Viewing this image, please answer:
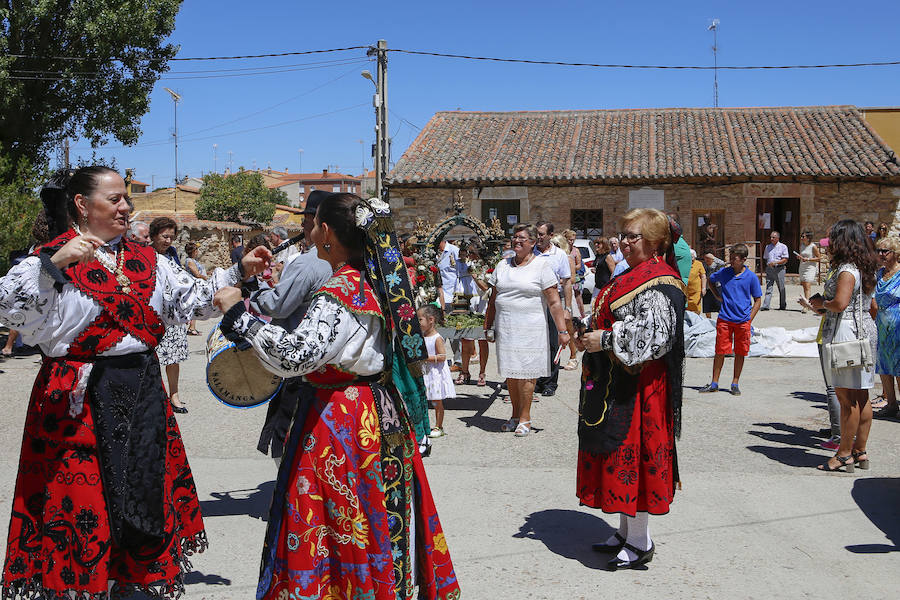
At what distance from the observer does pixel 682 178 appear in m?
A: 21.9

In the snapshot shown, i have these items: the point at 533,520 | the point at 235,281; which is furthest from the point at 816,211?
the point at 235,281

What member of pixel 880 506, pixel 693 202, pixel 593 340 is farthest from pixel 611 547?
pixel 693 202

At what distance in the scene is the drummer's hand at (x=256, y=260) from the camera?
3299mm

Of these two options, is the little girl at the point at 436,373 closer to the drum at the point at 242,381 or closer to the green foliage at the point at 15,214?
the drum at the point at 242,381

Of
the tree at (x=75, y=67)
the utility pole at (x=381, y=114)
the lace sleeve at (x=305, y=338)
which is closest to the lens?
the lace sleeve at (x=305, y=338)

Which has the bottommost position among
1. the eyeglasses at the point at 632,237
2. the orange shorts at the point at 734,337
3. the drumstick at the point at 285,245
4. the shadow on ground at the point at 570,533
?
the shadow on ground at the point at 570,533

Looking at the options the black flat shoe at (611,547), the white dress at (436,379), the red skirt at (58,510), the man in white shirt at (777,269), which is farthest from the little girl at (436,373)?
the man in white shirt at (777,269)

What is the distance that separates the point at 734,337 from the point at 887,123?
2235cm

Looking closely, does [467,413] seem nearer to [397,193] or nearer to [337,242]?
[337,242]

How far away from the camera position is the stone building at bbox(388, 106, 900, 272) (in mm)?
21688

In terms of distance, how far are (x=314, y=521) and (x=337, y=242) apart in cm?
99

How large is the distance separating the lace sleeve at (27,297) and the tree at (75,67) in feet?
45.7

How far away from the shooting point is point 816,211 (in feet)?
71.7

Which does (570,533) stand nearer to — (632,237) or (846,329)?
(632,237)
